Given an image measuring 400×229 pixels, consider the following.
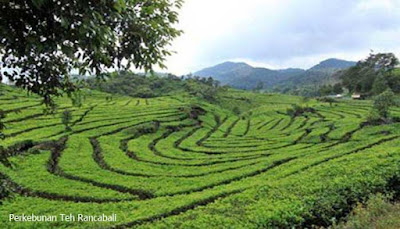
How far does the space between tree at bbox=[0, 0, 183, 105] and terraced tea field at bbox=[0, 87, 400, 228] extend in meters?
1.12

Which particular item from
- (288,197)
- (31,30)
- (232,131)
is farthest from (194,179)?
(232,131)

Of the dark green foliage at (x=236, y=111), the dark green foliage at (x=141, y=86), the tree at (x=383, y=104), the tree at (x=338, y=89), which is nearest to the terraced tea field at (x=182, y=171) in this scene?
the tree at (x=383, y=104)

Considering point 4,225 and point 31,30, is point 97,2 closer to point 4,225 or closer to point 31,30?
point 31,30

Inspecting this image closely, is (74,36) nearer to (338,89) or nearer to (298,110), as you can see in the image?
(298,110)

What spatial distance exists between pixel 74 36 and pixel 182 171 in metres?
20.2

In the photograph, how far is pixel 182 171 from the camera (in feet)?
80.9

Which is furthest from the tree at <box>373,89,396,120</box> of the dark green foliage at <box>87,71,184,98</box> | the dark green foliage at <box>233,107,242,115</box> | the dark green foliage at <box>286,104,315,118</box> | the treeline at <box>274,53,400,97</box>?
the dark green foliage at <box>87,71,184,98</box>

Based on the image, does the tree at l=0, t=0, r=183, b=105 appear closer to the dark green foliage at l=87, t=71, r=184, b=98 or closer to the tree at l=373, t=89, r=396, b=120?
the tree at l=373, t=89, r=396, b=120

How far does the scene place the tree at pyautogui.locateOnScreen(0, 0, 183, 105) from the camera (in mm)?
4844

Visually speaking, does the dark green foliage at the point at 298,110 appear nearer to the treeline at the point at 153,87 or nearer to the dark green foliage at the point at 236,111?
the dark green foliage at the point at 236,111

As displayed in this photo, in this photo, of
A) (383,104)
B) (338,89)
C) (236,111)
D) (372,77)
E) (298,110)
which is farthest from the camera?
(338,89)

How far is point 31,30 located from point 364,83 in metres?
108

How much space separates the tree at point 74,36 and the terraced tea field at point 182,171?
1.12 meters

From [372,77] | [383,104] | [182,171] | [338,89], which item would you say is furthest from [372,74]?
[182,171]
